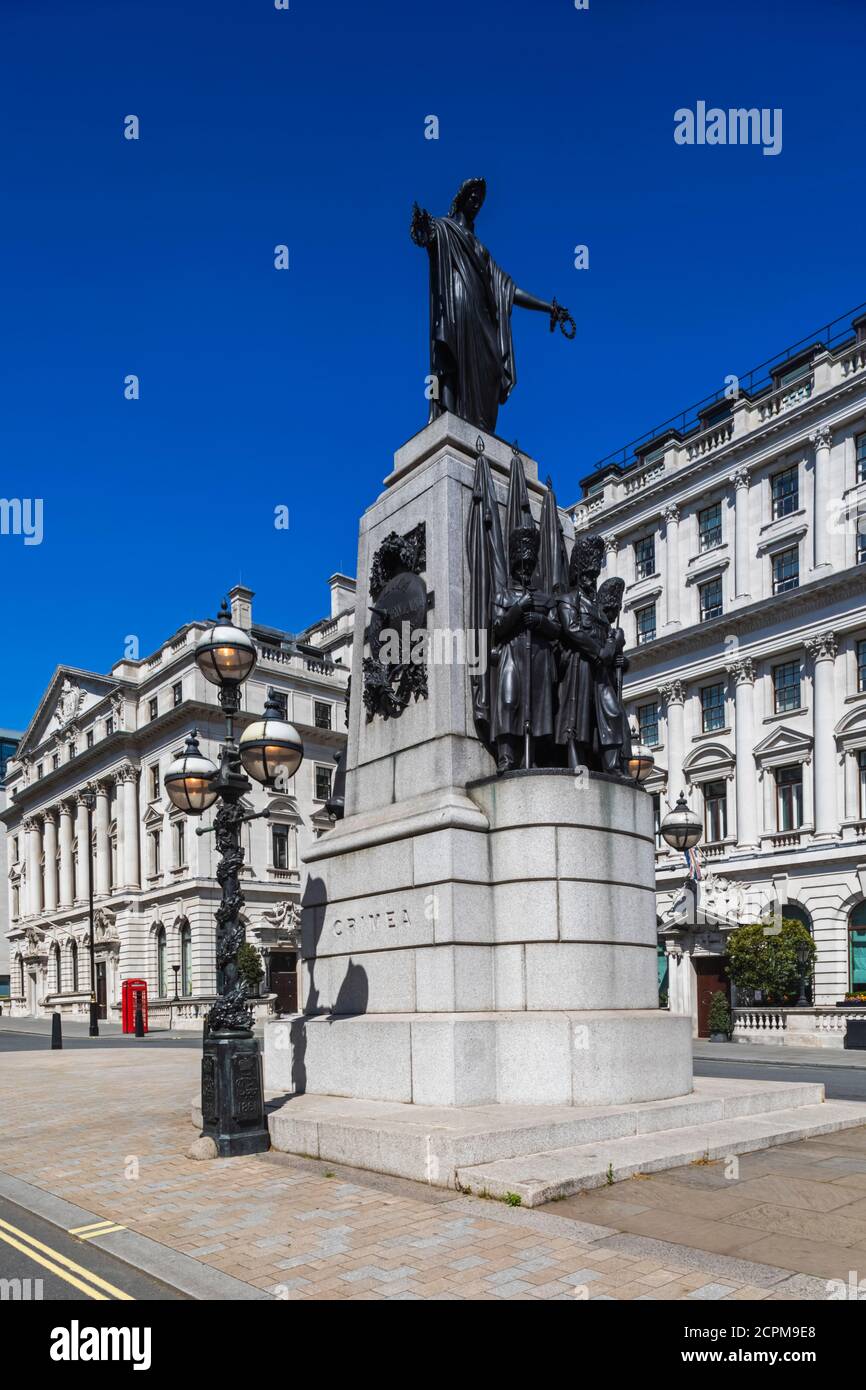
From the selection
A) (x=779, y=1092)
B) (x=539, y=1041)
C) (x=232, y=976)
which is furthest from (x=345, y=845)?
(x=779, y=1092)

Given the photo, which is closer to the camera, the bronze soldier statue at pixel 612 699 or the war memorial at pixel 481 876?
the war memorial at pixel 481 876

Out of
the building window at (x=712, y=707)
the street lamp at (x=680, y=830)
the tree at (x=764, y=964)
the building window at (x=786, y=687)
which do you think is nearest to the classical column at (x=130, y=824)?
the building window at (x=712, y=707)

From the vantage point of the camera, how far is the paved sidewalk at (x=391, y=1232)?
5.75m

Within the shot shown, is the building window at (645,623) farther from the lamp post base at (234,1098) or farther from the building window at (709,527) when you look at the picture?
the lamp post base at (234,1098)

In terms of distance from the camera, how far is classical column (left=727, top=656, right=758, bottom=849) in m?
48.1

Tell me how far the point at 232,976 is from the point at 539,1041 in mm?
2997

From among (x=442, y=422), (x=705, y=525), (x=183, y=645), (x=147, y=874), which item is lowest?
(x=147, y=874)

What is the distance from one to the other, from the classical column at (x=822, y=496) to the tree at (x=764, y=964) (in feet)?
54.6

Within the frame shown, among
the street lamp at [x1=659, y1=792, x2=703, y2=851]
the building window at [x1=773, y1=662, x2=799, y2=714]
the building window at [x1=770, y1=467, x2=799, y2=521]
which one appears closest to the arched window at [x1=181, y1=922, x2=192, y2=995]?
the building window at [x1=773, y1=662, x2=799, y2=714]

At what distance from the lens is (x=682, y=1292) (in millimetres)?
5547

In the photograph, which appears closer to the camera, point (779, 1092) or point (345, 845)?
point (779, 1092)

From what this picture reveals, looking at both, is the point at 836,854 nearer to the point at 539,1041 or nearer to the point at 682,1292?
the point at 539,1041

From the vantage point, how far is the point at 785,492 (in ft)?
162
